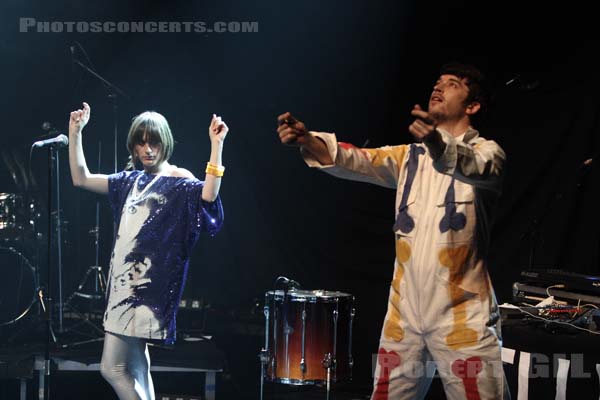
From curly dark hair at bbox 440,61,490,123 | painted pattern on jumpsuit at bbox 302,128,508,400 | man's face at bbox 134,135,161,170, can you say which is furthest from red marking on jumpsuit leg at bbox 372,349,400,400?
man's face at bbox 134,135,161,170

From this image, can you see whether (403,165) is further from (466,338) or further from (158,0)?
(158,0)

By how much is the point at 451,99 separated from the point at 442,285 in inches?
29.5

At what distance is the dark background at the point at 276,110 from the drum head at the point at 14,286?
303mm

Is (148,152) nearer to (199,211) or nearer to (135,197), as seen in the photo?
(135,197)

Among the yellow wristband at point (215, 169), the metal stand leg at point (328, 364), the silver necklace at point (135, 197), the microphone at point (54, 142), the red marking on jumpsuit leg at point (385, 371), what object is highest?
the microphone at point (54, 142)

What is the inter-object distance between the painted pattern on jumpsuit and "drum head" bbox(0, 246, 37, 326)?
4.98 m

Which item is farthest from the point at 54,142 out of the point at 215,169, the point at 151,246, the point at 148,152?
the point at 215,169

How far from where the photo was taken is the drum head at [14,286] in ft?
23.7

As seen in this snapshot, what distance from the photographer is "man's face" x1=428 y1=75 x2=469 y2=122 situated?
310cm

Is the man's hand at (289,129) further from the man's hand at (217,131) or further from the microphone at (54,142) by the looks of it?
the microphone at (54,142)

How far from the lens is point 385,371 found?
297 cm

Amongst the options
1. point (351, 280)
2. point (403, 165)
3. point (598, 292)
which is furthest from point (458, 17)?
point (403, 165)

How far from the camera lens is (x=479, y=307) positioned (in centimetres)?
289

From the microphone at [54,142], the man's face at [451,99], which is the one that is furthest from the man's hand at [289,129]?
the microphone at [54,142]
